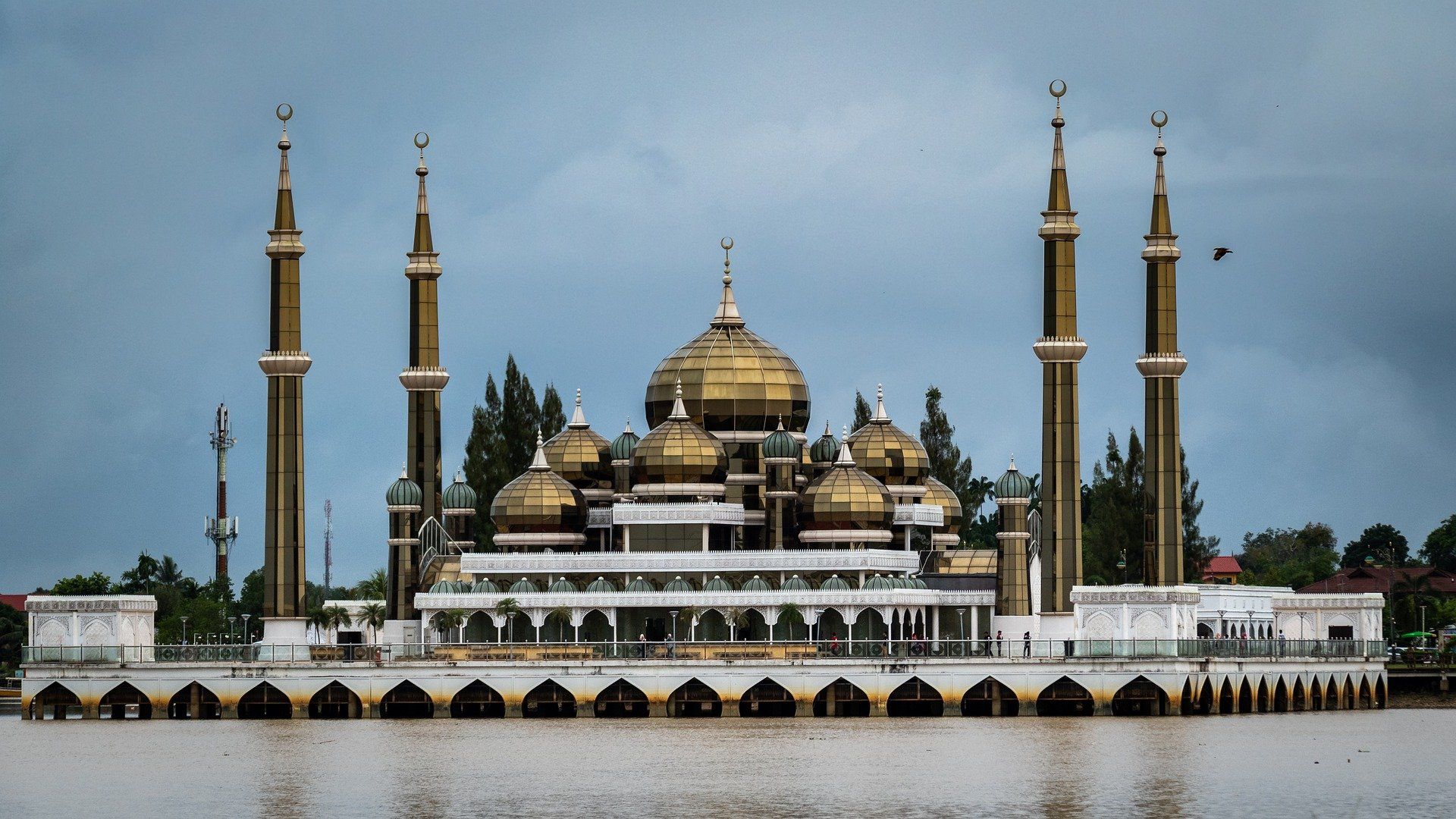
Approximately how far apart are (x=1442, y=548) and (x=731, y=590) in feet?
276

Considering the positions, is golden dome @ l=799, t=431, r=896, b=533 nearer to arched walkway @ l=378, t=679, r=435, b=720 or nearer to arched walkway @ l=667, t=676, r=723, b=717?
arched walkway @ l=667, t=676, r=723, b=717

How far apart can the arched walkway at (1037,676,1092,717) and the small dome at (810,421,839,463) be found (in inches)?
753

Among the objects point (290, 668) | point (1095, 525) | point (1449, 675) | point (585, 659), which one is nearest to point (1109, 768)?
point (585, 659)

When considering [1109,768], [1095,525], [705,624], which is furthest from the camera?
[1095,525]

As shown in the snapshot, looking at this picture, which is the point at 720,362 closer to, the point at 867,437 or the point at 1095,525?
the point at 867,437

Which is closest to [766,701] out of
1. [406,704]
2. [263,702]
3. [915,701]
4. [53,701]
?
[915,701]

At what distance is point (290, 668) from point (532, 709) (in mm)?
6931

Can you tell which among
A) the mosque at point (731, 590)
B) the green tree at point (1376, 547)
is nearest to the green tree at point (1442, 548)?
the green tree at point (1376, 547)

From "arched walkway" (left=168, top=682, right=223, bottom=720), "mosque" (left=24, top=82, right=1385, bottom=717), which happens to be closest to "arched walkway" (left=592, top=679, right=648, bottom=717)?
"mosque" (left=24, top=82, right=1385, bottom=717)

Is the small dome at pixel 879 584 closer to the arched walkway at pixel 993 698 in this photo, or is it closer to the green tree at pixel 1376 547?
the arched walkway at pixel 993 698

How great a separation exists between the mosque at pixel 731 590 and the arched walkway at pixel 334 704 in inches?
5.0

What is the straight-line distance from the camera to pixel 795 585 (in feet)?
288

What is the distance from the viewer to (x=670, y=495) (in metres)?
92.2

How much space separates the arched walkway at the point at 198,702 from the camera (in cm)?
8369
